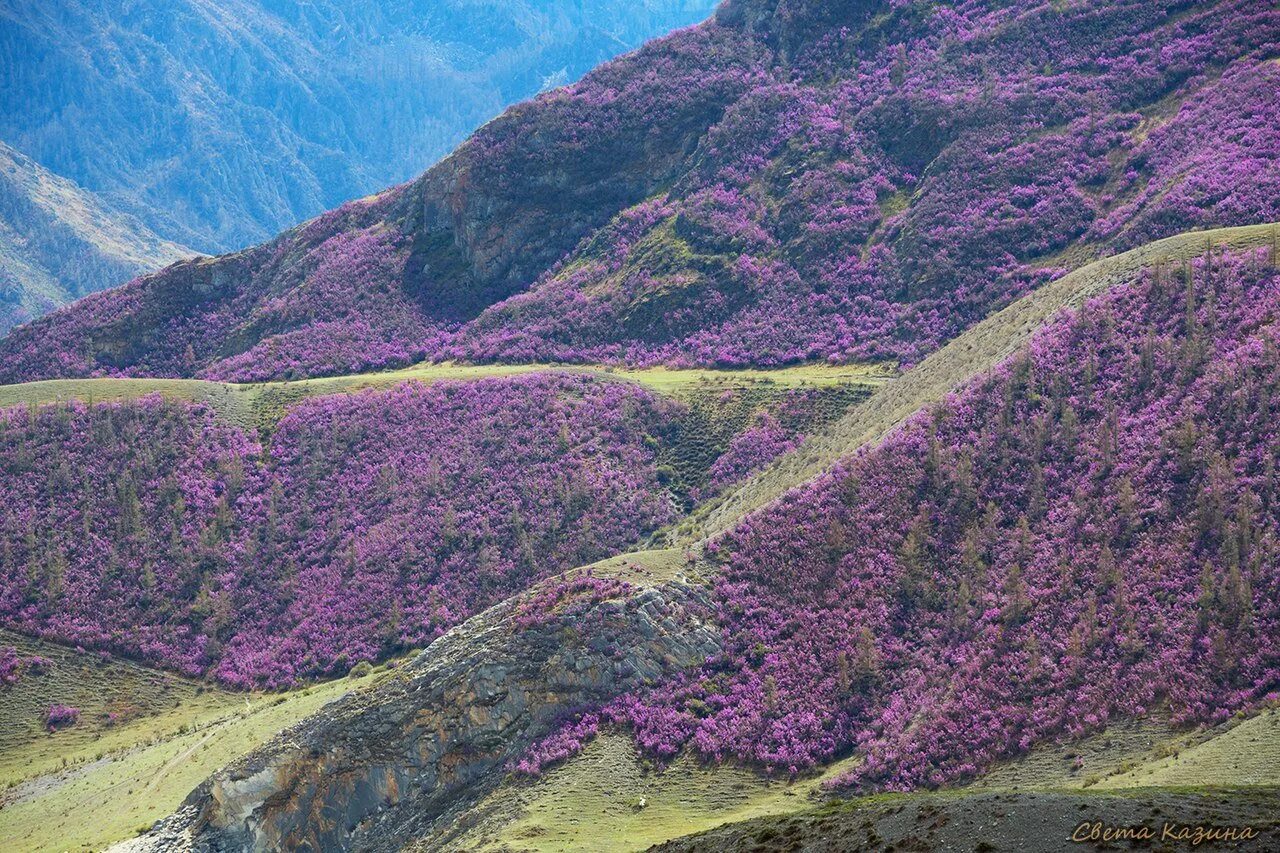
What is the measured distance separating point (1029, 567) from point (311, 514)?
185 feet

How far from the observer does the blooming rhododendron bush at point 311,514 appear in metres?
80.6

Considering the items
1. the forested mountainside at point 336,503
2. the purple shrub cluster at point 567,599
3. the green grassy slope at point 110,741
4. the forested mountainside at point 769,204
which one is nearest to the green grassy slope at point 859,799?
the purple shrub cluster at point 567,599

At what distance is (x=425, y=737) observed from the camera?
55.2 m

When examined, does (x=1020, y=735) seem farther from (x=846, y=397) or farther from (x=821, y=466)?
(x=846, y=397)

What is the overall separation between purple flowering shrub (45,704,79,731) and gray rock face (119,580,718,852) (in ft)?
74.2

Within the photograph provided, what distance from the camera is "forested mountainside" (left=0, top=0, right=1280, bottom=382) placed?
9069 cm

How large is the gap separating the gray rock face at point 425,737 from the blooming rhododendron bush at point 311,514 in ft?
66.7

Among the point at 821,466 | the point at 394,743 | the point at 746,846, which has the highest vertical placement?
the point at 821,466

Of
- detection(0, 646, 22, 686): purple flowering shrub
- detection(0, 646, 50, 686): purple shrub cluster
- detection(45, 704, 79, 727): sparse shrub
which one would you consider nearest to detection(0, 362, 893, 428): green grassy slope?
detection(0, 646, 50, 686): purple shrub cluster

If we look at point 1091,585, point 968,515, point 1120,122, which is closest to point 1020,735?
point 1091,585

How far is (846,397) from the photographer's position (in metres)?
83.2

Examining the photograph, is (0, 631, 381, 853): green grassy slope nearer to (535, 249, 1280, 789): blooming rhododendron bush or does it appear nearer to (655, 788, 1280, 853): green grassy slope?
(535, 249, 1280, 789): blooming rhododendron bush

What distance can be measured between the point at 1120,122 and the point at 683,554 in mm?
57230

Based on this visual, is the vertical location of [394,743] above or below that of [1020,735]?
above
